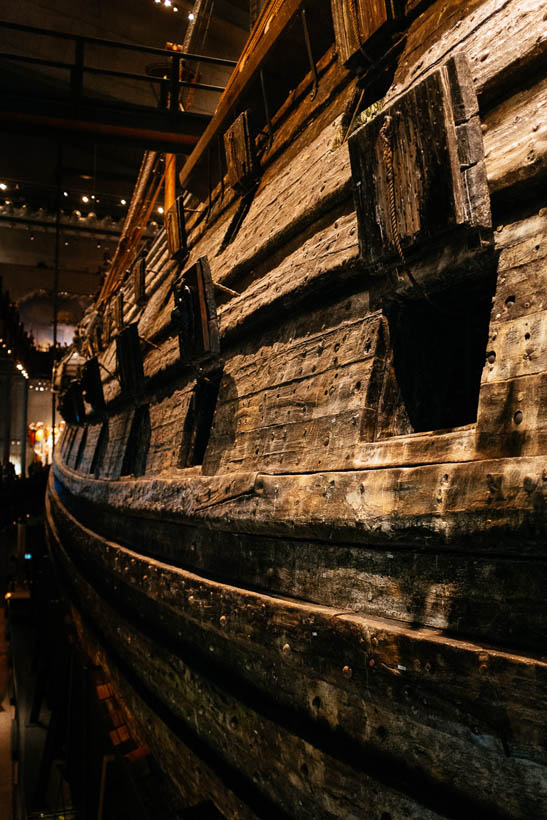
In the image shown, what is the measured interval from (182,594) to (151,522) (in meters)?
1.04

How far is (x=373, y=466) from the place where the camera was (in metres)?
1.81

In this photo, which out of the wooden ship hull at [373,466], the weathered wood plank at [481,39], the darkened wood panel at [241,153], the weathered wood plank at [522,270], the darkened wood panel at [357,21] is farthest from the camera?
the darkened wood panel at [241,153]

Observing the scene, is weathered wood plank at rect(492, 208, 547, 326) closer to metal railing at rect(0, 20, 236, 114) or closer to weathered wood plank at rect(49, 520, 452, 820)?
weathered wood plank at rect(49, 520, 452, 820)

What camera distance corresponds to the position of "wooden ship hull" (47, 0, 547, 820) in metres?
1.35

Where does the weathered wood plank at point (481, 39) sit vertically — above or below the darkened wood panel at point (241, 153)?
below

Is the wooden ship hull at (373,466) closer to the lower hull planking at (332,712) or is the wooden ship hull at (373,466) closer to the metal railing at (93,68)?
the lower hull planking at (332,712)

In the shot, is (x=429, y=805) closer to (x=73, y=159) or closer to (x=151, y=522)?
(x=151, y=522)

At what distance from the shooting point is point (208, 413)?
12.9 ft

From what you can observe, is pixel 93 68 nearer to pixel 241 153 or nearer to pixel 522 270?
pixel 241 153

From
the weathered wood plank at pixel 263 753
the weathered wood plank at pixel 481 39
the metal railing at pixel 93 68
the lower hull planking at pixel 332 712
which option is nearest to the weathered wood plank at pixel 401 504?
the lower hull planking at pixel 332 712

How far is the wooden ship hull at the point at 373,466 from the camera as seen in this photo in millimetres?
1346

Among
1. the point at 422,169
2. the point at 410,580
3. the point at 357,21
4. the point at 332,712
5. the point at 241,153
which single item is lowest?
the point at 332,712

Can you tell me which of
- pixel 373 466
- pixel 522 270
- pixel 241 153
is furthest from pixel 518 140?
pixel 241 153

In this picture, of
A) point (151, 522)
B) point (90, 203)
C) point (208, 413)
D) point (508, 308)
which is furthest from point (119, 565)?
point (90, 203)
